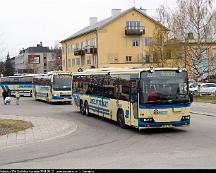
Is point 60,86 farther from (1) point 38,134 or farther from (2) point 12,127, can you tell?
(1) point 38,134

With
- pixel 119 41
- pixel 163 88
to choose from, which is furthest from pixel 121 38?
pixel 163 88

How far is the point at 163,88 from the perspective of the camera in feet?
55.7

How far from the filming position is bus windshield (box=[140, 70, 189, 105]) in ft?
55.1

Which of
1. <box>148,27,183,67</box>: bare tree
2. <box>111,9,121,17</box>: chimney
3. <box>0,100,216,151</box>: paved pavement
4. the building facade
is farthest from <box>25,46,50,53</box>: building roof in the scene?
<box>0,100,216,151</box>: paved pavement

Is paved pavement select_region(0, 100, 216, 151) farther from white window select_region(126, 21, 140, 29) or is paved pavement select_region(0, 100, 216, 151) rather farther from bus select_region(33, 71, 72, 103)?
white window select_region(126, 21, 140, 29)

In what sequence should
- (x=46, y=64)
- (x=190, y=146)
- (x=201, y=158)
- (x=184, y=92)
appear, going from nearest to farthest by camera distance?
(x=201, y=158) < (x=190, y=146) < (x=184, y=92) < (x=46, y=64)

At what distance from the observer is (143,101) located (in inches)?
659

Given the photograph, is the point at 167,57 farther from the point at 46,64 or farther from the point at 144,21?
the point at 46,64

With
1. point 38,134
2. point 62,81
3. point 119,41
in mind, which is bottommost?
point 38,134

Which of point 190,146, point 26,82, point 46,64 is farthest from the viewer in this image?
point 46,64

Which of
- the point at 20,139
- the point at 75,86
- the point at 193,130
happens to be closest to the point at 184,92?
the point at 193,130

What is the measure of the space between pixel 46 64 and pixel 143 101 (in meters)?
173

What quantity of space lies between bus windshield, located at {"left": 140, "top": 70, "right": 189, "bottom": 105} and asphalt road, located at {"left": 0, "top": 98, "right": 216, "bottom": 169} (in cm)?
132

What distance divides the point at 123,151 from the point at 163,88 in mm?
4759
